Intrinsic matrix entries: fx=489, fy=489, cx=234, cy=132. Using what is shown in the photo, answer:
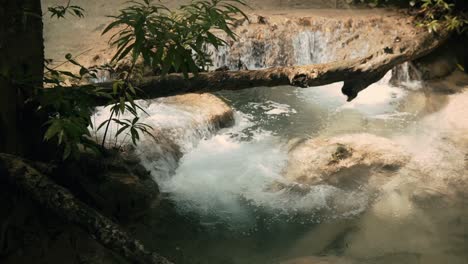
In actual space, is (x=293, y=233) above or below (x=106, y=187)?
below

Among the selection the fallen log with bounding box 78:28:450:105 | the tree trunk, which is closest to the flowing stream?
the fallen log with bounding box 78:28:450:105

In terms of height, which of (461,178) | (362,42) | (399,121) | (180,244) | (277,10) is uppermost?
(277,10)

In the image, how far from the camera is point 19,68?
2.87 metres

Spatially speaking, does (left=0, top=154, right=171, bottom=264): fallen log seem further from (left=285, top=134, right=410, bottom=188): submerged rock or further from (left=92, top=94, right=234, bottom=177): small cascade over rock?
(left=285, top=134, right=410, bottom=188): submerged rock

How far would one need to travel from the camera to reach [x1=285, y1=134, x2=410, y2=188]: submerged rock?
470 cm

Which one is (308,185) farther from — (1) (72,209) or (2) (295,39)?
(2) (295,39)

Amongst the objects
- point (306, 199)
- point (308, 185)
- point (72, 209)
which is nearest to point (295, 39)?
point (308, 185)

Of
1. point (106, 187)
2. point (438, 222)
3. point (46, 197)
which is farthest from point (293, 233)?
point (46, 197)

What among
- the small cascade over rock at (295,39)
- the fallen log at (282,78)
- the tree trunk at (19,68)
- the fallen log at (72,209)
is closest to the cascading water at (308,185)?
the small cascade over rock at (295,39)

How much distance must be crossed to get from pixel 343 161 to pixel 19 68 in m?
3.13

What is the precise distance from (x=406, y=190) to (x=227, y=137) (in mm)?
2066

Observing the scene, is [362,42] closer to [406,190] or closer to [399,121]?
[399,121]

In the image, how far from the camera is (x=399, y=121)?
232 inches

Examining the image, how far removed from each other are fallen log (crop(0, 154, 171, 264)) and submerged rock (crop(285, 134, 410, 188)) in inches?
106
